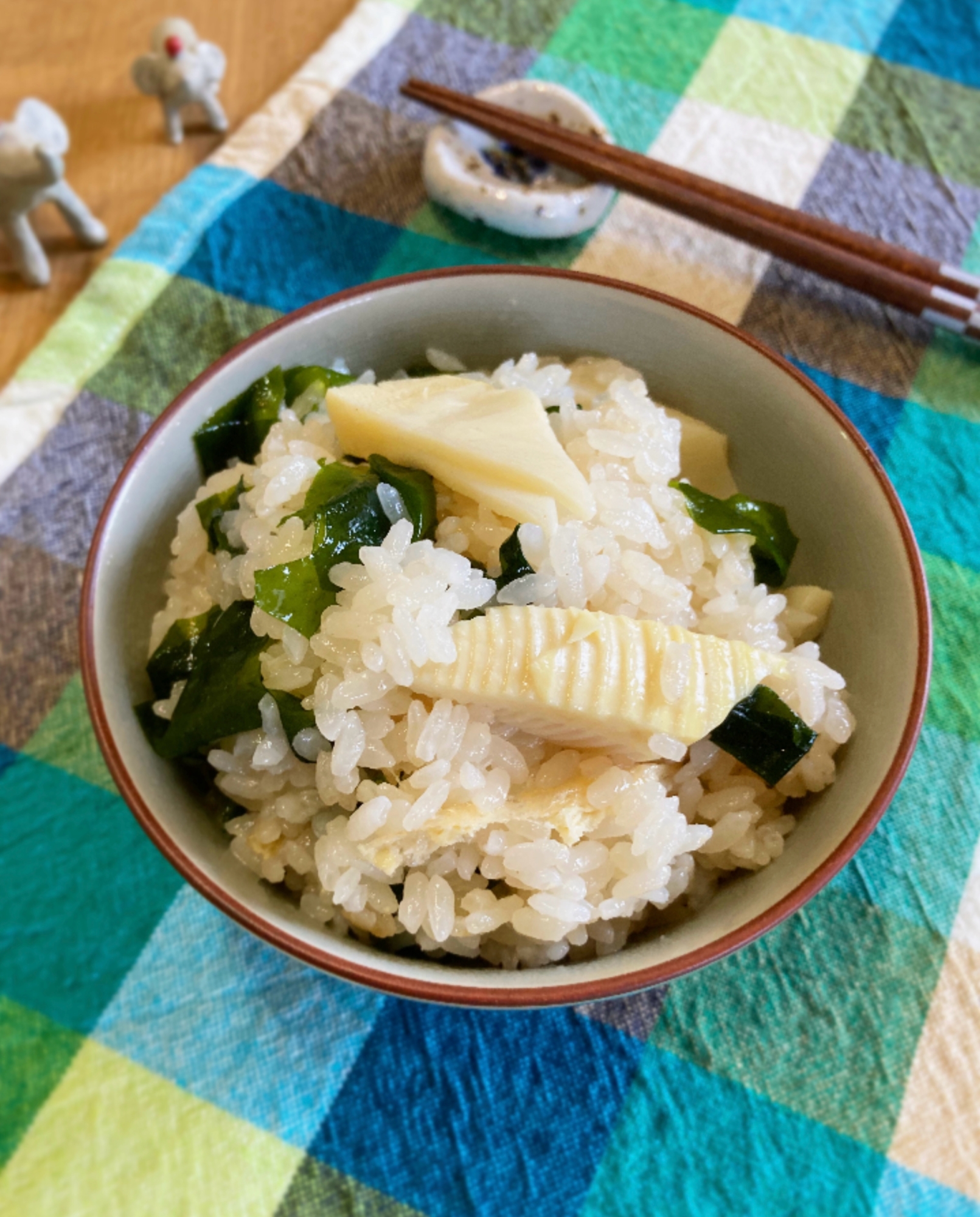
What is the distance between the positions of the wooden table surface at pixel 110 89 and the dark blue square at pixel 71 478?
40 centimetres

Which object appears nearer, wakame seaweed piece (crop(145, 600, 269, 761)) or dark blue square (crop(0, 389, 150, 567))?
wakame seaweed piece (crop(145, 600, 269, 761))

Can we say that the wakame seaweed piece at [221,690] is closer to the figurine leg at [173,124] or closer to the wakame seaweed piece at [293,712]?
the wakame seaweed piece at [293,712]

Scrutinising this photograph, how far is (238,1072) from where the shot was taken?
1.81 metres

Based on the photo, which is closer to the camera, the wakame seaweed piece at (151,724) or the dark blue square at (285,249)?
the wakame seaweed piece at (151,724)

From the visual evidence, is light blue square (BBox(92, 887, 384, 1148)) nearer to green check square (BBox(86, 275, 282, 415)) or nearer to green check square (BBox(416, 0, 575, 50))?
green check square (BBox(86, 275, 282, 415))

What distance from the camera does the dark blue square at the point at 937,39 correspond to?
9.24ft

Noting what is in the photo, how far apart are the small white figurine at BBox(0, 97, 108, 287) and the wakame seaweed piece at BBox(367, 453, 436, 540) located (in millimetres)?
1491

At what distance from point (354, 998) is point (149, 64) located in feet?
8.20

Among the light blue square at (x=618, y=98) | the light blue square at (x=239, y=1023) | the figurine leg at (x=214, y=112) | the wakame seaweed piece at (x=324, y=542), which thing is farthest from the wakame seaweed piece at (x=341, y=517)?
the figurine leg at (x=214, y=112)

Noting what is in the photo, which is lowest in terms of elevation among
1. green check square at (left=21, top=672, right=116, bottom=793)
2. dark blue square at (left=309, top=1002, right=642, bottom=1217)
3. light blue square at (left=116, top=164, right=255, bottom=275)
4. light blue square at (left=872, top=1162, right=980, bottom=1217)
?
green check square at (left=21, top=672, right=116, bottom=793)

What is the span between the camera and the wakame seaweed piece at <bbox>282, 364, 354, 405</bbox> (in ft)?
6.22

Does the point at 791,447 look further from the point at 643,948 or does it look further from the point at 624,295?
the point at 643,948

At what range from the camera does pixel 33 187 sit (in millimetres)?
2543

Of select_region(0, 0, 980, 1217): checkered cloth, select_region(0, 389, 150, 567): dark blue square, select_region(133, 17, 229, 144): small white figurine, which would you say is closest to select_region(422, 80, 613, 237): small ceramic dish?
select_region(0, 0, 980, 1217): checkered cloth
